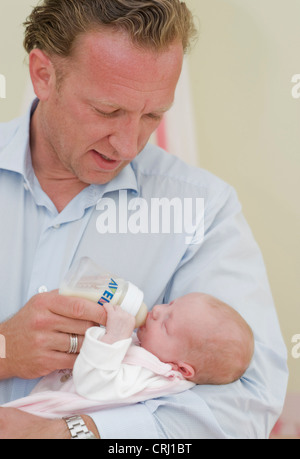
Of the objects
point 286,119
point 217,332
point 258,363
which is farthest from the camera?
point 286,119

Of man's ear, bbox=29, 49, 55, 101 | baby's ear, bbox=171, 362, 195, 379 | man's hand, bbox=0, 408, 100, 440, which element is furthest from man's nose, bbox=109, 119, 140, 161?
man's hand, bbox=0, 408, 100, 440

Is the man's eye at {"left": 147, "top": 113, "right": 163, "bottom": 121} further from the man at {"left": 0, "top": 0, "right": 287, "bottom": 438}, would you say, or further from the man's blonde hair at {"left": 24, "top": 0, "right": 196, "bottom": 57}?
the man's blonde hair at {"left": 24, "top": 0, "right": 196, "bottom": 57}

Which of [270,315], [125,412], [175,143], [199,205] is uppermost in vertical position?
[175,143]

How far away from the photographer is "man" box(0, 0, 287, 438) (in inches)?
64.3

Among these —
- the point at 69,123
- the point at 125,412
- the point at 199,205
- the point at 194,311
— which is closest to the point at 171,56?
the point at 69,123

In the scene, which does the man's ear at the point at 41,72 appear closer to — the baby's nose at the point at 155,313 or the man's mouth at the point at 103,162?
the man's mouth at the point at 103,162

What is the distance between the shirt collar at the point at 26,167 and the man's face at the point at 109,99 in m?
0.07

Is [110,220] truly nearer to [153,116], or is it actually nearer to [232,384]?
[153,116]

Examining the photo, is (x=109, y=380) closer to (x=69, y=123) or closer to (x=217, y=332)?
(x=217, y=332)

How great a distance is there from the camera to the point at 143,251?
1.94m

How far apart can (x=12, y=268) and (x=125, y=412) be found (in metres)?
0.59

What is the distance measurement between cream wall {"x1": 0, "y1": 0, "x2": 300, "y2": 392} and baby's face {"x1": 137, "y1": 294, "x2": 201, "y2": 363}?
3.67 feet

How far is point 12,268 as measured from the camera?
1.87 metres

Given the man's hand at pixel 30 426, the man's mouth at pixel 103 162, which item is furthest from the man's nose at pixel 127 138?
the man's hand at pixel 30 426
